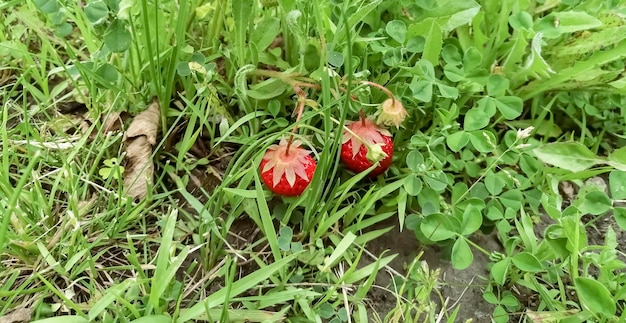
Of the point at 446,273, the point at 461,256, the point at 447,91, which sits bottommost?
the point at 446,273

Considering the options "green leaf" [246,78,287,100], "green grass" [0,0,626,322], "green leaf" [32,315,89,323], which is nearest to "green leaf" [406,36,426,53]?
"green grass" [0,0,626,322]

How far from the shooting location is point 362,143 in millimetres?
1325

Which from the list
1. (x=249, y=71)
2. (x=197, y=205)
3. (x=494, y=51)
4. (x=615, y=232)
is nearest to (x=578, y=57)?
(x=494, y=51)

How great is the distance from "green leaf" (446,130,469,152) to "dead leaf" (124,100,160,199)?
0.69 metres

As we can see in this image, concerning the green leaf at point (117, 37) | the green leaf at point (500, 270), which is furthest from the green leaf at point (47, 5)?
the green leaf at point (500, 270)

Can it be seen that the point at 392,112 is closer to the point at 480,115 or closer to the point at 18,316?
the point at 480,115

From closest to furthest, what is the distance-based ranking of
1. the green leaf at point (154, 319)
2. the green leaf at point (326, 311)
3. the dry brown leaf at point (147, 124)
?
the green leaf at point (154, 319) → the green leaf at point (326, 311) → the dry brown leaf at point (147, 124)

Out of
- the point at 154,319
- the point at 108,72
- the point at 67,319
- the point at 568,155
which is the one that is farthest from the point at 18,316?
the point at 568,155

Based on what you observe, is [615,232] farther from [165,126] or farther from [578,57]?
[165,126]

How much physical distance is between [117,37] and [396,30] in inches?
25.8

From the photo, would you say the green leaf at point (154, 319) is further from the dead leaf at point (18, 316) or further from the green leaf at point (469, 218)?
the green leaf at point (469, 218)

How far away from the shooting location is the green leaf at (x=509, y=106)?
1481mm

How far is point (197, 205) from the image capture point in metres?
1.37

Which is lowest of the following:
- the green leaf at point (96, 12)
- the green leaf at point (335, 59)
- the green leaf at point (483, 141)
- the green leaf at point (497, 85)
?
the green leaf at point (483, 141)
